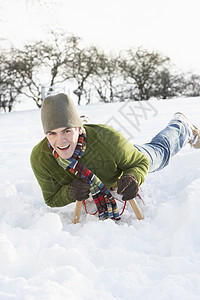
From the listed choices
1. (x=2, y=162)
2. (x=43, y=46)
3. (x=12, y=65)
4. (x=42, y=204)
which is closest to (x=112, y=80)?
(x=43, y=46)

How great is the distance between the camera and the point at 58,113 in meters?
2.10

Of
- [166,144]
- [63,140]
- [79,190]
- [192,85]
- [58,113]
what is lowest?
[192,85]

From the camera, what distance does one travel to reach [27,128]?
8383 mm

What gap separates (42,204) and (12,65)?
46.4 feet

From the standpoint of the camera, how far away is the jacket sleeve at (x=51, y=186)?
2.37 metres

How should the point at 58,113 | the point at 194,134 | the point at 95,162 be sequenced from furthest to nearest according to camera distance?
1. the point at 194,134
2. the point at 95,162
3. the point at 58,113

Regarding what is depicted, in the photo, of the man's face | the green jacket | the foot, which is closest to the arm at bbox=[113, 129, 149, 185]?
the green jacket

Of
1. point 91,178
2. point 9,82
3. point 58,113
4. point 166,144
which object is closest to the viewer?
point 58,113

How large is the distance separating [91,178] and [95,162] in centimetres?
15

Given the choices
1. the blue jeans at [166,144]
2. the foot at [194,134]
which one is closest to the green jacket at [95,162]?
the blue jeans at [166,144]

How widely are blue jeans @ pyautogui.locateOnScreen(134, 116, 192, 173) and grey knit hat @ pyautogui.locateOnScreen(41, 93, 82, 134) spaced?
92 cm

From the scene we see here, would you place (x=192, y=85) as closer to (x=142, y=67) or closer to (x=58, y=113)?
(x=142, y=67)

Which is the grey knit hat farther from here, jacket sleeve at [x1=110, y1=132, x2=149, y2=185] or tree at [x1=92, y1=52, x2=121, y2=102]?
tree at [x1=92, y1=52, x2=121, y2=102]

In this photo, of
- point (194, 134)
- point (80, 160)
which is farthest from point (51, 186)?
point (194, 134)
